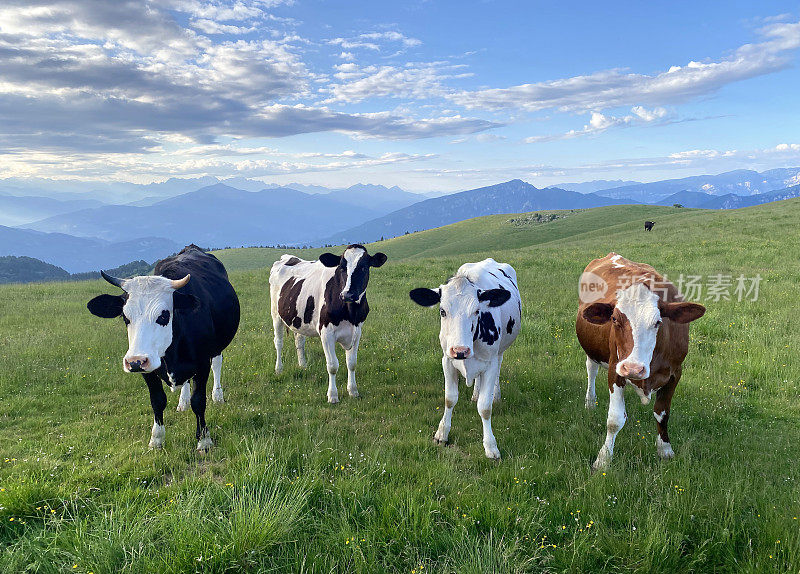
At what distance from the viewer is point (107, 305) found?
18.4ft

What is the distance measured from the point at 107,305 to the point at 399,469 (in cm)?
429

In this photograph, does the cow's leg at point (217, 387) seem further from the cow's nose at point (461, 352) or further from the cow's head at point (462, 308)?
the cow's nose at point (461, 352)

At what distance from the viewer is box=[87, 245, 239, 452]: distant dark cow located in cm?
540

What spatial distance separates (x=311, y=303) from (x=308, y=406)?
2.15m

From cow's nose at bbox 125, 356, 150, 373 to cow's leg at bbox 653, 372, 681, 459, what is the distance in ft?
21.3

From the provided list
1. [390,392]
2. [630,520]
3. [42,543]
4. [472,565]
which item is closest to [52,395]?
[42,543]

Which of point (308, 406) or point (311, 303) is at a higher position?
point (311, 303)

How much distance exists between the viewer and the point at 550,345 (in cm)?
1038

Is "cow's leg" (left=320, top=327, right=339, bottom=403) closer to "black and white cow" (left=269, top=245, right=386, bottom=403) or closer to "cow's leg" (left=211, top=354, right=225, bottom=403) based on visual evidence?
"black and white cow" (left=269, top=245, right=386, bottom=403)

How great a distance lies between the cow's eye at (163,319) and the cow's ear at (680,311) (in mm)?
6132

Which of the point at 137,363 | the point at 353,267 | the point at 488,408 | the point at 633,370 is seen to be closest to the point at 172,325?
the point at 137,363

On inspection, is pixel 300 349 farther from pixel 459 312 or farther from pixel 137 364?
pixel 459 312

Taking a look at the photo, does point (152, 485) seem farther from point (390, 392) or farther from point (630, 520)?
point (630, 520)

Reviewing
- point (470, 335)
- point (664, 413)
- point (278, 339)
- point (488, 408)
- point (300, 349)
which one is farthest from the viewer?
point (278, 339)
